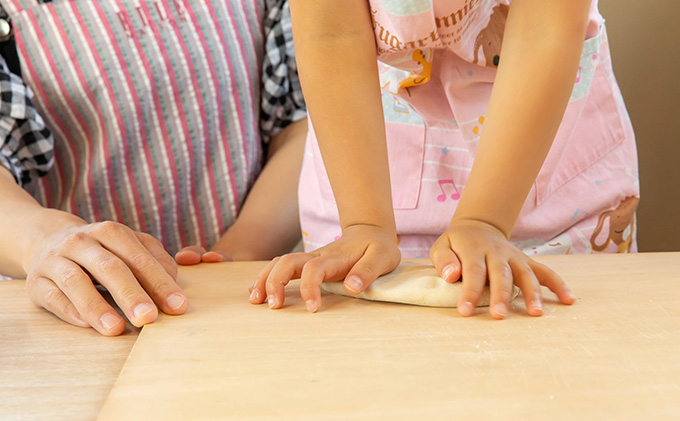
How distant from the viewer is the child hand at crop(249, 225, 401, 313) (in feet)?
1.64

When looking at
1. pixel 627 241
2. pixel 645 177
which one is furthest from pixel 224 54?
pixel 645 177

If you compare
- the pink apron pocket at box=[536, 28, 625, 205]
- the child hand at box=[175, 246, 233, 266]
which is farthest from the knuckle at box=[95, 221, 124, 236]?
the pink apron pocket at box=[536, 28, 625, 205]

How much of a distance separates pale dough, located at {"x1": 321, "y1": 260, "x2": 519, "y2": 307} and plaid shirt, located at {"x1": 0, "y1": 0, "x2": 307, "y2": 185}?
553 mm

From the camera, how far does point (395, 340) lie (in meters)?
0.42

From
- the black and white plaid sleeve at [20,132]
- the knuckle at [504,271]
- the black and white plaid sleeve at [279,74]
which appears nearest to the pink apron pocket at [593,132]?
the knuckle at [504,271]

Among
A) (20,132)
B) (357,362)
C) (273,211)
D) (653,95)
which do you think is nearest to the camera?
(357,362)

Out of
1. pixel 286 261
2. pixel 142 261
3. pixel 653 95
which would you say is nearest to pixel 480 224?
pixel 286 261

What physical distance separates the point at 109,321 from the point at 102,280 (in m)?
0.05

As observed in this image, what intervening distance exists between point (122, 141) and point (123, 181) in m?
0.06

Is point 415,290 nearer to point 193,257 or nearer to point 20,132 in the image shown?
point 193,257

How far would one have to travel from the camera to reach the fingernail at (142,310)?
18.3 inches

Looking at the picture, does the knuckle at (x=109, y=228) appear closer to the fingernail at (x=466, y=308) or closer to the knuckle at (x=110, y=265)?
the knuckle at (x=110, y=265)

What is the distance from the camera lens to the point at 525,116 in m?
0.57

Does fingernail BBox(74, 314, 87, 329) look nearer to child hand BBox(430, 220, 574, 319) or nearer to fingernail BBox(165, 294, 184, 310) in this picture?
fingernail BBox(165, 294, 184, 310)
